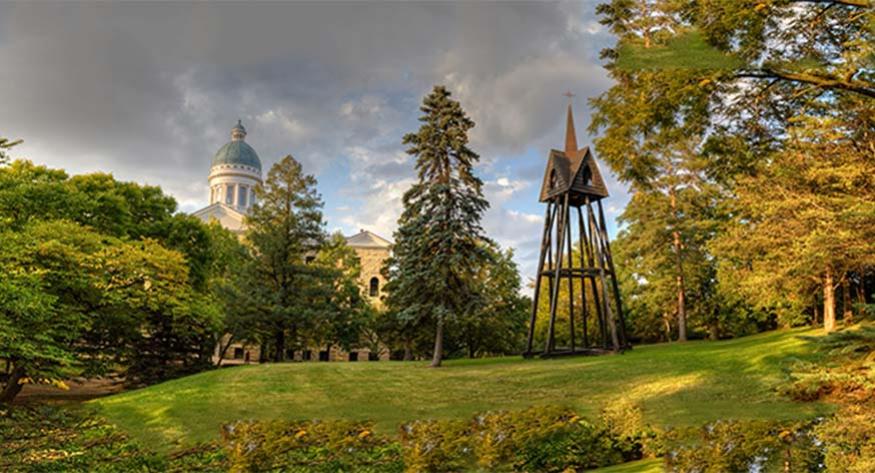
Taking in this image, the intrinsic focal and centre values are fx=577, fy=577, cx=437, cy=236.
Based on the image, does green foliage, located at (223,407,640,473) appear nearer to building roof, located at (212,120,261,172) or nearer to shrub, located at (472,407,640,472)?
shrub, located at (472,407,640,472)

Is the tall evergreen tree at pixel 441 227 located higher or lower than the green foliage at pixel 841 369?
higher

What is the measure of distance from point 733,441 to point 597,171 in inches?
667

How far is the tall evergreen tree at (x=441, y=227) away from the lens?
20.9m

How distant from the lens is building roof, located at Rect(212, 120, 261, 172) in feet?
289

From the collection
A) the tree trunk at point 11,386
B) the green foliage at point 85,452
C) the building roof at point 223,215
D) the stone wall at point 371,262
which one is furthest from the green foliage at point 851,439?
the building roof at point 223,215

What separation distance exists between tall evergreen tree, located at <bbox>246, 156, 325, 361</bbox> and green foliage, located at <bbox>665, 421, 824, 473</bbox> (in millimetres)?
21145

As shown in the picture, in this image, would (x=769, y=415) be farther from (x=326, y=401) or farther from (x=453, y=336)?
(x=453, y=336)

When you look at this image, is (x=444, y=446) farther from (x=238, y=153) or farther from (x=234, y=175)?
(x=238, y=153)

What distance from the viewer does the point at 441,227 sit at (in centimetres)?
2139

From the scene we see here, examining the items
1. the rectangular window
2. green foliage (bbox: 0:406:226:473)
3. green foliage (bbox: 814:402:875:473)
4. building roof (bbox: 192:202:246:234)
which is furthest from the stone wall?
green foliage (bbox: 814:402:875:473)

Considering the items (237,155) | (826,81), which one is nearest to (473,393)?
(826,81)

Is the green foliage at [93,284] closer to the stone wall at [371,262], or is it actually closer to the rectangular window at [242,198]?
the stone wall at [371,262]

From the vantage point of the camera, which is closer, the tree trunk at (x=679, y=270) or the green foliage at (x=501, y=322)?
the tree trunk at (x=679, y=270)

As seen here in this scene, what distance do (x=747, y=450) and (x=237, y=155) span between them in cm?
8964
